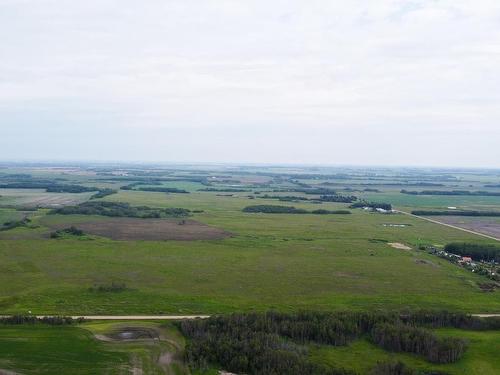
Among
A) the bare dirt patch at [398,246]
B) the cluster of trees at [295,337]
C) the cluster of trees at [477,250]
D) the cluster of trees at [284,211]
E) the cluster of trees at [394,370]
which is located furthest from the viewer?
the cluster of trees at [284,211]

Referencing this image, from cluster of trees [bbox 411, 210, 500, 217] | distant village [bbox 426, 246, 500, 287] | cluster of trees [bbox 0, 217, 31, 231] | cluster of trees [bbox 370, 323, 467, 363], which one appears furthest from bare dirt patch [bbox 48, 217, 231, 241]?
cluster of trees [bbox 411, 210, 500, 217]

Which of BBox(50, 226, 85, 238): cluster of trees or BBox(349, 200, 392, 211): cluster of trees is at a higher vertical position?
BBox(349, 200, 392, 211): cluster of trees

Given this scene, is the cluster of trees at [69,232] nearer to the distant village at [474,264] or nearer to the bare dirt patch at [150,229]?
the bare dirt patch at [150,229]

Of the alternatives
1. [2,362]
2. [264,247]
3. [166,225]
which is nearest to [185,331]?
[2,362]

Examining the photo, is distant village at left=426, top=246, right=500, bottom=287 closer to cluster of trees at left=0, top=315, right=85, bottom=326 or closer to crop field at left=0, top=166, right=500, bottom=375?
crop field at left=0, top=166, right=500, bottom=375

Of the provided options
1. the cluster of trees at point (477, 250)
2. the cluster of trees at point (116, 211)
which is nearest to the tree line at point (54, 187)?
the cluster of trees at point (116, 211)
